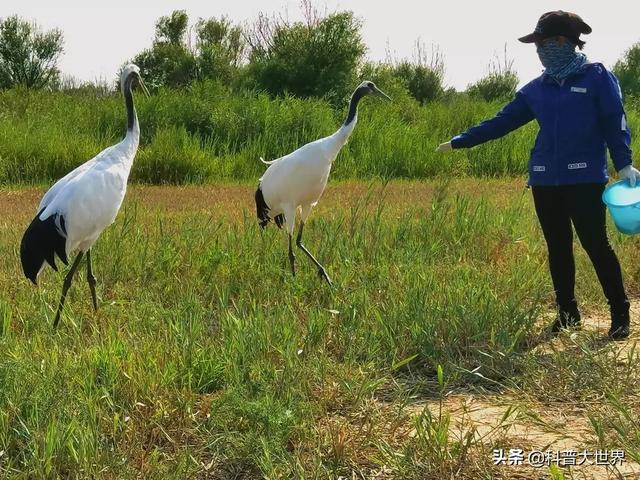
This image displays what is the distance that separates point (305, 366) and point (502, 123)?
196 cm

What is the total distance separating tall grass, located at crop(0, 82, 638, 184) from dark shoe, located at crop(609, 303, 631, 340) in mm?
9675

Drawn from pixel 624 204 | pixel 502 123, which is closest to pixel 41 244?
pixel 502 123

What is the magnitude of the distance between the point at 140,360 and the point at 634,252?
4.21m

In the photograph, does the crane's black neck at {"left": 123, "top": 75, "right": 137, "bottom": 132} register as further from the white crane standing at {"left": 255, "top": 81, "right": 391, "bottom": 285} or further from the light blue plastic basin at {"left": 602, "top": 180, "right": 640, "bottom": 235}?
the light blue plastic basin at {"left": 602, "top": 180, "right": 640, "bottom": 235}

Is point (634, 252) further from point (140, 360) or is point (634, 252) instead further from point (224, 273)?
point (140, 360)

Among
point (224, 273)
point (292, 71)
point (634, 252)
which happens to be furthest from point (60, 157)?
point (634, 252)

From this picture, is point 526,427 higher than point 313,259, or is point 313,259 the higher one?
point 313,259

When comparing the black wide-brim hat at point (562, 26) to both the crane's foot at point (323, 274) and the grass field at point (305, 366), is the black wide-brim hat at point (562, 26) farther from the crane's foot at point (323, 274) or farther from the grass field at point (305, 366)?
the crane's foot at point (323, 274)

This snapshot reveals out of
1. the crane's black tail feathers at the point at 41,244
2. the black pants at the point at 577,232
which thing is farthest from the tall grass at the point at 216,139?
the black pants at the point at 577,232

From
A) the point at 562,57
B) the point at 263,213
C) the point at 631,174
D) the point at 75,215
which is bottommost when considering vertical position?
the point at 263,213

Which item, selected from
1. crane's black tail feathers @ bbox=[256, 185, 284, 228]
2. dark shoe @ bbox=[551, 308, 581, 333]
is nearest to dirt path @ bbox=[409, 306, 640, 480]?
dark shoe @ bbox=[551, 308, 581, 333]

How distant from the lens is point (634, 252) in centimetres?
616

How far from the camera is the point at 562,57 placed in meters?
4.20

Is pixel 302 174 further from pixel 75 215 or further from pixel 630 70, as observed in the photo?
pixel 630 70
